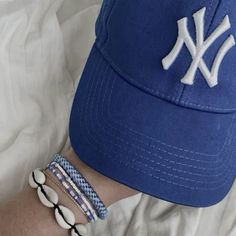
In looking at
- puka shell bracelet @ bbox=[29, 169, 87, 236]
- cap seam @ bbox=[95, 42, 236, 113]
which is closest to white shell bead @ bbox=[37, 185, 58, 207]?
puka shell bracelet @ bbox=[29, 169, 87, 236]

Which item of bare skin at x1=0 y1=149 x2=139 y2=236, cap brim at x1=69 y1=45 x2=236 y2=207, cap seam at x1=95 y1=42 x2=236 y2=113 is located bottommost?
bare skin at x1=0 y1=149 x2=139 y2=236

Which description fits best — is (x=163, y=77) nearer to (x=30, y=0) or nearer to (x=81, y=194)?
(x=81, y=194)

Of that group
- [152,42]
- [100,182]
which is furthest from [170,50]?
[100,182]

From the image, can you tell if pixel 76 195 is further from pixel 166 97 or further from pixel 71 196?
pixel 166 97

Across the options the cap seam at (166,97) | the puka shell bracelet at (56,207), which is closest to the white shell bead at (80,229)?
the puka shell bracelet at (56,207)

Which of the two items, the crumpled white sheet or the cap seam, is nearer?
the cap seam

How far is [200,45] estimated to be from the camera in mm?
657

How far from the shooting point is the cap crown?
66cm

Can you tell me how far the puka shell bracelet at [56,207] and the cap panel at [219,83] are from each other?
190mm

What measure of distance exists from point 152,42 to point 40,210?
24cm

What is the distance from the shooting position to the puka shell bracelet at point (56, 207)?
2.32 feet

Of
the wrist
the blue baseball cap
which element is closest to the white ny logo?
the blue baseball cap

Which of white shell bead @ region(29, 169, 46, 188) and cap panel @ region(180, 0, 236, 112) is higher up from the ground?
cap panel @ region(180, 0, 236, 112)

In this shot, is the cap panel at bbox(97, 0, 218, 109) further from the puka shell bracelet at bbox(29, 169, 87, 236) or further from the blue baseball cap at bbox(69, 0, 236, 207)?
the puka shell bracelet at bbox(29, 169, 87, 236)
